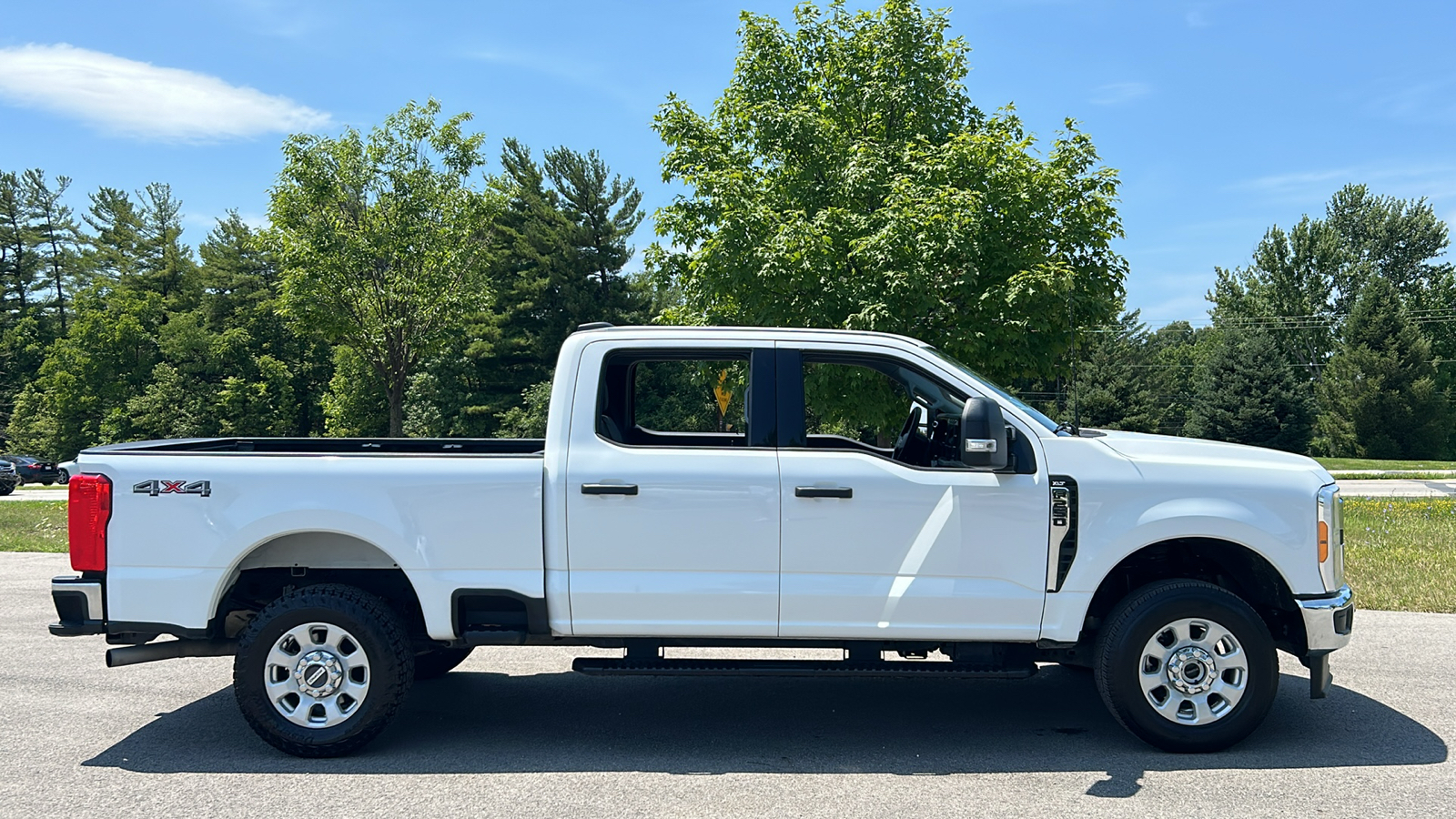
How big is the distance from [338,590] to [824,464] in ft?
8.08

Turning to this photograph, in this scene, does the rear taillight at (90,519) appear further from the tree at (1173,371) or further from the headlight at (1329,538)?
the tree at (1173,371)

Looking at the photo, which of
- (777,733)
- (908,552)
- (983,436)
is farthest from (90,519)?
(983,436)

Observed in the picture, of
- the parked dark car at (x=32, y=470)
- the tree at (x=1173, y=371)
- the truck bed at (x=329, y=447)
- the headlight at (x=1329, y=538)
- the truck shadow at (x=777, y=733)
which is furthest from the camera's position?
the tree at (x=1173, y=371)

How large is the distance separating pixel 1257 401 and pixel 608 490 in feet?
173

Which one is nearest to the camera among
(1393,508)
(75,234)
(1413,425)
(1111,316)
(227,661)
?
(227,661)

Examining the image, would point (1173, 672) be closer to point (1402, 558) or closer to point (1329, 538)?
point (1329, 538)

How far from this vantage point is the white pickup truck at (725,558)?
201 inches

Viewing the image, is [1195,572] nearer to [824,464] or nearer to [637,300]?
[824,464]

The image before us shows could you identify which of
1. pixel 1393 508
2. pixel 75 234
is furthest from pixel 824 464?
pixel 75 234

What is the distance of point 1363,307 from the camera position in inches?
2190

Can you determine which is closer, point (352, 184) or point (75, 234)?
point (352, 184)

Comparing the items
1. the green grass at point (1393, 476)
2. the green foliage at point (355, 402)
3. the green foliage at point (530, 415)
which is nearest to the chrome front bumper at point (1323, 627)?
the green grass at point (1393, 476)

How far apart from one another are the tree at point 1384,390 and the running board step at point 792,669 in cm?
5822

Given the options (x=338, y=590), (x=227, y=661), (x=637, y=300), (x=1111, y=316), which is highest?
(x=637, y=300)
